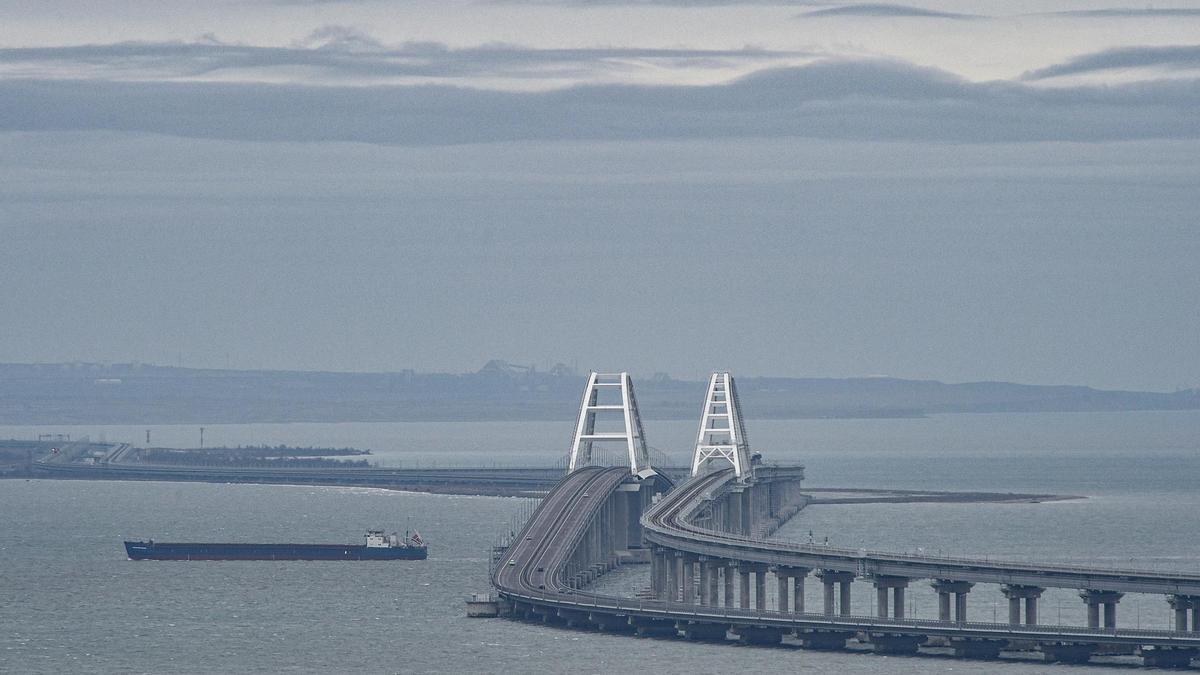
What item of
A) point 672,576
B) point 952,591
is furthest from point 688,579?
point 952,591

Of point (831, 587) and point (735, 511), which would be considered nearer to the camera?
point (831, 587)

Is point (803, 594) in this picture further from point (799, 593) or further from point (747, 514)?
point (747, 514)

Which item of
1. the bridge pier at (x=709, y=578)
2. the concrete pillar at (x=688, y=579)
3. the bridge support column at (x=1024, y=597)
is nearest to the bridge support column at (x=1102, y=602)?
the bridge support column at (x=1024, y=597)

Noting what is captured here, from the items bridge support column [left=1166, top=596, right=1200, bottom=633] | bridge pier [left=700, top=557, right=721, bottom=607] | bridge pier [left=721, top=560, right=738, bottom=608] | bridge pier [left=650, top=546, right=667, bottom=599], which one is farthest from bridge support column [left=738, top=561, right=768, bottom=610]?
bridge support column [left=1166, top=596, right=1200, bottom=633]

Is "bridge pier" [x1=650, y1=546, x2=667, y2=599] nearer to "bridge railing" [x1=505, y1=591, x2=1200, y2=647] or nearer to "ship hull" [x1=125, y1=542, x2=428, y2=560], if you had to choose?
"bridge railing" [x1=505, y1=591, x2=1200, y2=647]

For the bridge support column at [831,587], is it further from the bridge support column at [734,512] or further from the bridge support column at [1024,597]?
the bridge support column at [734,512]
